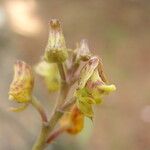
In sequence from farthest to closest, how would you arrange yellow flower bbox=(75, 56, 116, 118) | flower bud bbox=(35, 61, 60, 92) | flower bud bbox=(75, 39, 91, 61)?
flower bud bbox=(35, 61, 60, 92), flower bud bbox=(75, 39, 91, 61), yellow flower bbox=(75, 56, 116, 118)

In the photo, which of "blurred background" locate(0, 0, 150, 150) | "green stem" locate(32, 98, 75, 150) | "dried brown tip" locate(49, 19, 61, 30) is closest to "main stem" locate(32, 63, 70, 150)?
"green stem" locate(32, 98, 75, 150)

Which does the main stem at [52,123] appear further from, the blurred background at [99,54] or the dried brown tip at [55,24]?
the blurred background at [99,54]

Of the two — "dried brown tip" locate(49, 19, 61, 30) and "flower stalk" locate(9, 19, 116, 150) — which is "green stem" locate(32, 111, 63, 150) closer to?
"flower stalk" locate(9, 19, 116, 150)

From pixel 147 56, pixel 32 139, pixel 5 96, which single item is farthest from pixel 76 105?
pixel 147 56

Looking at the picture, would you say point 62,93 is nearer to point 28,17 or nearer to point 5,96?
point 5,96

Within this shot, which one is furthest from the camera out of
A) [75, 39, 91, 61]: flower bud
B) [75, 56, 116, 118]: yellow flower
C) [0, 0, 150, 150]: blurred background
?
[0, 0, 150, 150]: blurred background

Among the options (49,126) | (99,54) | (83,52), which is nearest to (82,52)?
(83,52)
